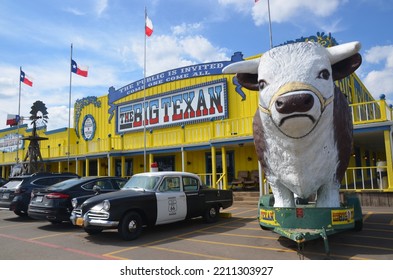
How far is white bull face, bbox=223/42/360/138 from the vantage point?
15.1 ft

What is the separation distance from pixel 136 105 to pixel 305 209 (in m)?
18.1

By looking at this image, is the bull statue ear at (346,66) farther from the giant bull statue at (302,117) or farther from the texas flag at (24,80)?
the texas flag at (24,80)

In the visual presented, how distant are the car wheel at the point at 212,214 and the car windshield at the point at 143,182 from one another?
1.96 m

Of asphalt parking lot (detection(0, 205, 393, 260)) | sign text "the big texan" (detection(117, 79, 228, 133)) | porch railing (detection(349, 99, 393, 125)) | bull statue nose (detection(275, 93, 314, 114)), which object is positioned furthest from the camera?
sign text "the big texan" (detection(117, 79, 228, 133))

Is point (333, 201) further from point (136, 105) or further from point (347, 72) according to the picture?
point (136, 105)

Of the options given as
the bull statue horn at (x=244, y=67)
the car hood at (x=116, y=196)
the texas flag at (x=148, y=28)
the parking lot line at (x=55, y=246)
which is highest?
the texas flag at (x=148, y=28)

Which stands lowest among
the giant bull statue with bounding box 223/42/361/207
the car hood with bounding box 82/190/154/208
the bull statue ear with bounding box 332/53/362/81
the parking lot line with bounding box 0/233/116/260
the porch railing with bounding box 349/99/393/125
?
the parking lot line with bounding box 0/233/116/260

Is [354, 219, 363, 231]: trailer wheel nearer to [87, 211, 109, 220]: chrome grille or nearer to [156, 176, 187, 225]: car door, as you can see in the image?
[156, 176, 187, 225]: car door

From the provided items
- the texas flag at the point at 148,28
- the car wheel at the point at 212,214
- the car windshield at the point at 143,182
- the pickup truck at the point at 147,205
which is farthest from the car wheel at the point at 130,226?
the texas flag at the point at 148,28

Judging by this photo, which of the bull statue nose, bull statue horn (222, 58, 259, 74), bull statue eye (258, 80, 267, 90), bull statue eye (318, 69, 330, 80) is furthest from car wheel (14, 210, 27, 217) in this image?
bull statue eye (318, 69, 330, 80)

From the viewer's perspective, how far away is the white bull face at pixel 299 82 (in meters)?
4.62

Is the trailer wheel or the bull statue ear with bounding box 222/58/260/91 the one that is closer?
the bull statue ear with bounding box 222/58/260/91

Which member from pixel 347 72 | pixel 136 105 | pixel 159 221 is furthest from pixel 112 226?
pixel 136 105

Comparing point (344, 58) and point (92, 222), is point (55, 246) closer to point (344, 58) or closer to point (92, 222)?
point (92, 222)
